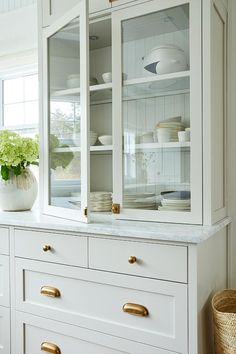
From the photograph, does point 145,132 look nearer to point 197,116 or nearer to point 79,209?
point 197,116

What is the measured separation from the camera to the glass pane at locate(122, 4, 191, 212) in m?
1.75

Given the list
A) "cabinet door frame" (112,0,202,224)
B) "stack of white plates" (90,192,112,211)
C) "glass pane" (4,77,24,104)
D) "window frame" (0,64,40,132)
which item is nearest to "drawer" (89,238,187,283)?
"cabinet door frame" (112,0,202,224)

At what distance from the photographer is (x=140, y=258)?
5.13 ft

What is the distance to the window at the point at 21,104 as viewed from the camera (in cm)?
288

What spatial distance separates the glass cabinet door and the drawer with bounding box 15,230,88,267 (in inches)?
5.2

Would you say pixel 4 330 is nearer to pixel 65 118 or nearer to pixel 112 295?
pixel 112 295

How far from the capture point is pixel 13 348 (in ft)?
6.51

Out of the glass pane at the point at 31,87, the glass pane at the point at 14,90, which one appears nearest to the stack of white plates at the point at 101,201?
the glass pane at the point at 31,87

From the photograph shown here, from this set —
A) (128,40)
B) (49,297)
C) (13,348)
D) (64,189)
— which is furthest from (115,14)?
(13,348)

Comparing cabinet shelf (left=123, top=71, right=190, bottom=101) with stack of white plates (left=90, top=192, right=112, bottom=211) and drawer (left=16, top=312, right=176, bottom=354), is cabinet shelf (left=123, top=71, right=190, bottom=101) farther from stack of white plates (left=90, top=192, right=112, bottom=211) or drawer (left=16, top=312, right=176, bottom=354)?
drawer (left=16, top=312, right=176, bottom=354)

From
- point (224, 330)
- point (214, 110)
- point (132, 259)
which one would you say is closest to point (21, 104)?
point (214, 110)

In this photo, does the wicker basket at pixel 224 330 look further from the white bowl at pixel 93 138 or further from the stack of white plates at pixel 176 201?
the white bowl at pixel 93 138

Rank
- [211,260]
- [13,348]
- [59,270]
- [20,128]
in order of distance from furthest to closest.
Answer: [20,128] < [13,348] < [59,270] < [211,260]

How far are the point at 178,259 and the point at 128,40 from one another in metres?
1.15
